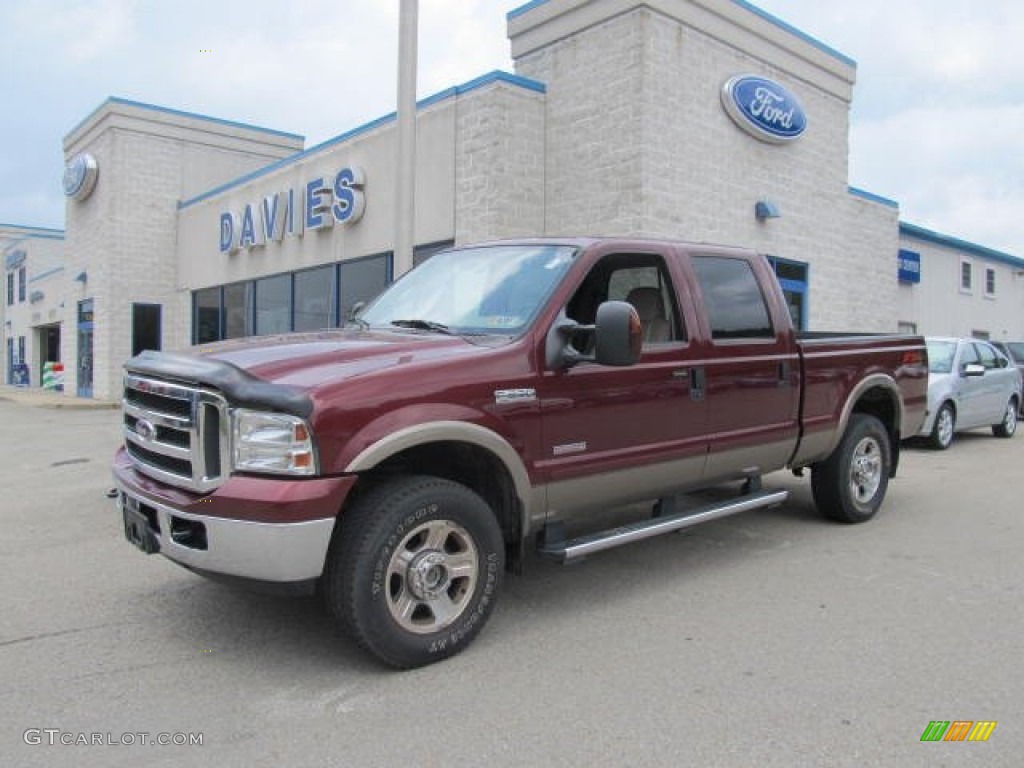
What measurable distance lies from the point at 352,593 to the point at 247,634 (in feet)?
3.43

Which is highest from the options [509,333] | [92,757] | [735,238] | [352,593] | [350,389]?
[735,238]

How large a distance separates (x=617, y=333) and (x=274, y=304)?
53.1 feet

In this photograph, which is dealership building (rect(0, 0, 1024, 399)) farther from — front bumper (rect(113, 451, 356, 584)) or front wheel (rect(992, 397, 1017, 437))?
front bumper (rect(113, 451, 356, 584))

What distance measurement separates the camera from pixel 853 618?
441 cm

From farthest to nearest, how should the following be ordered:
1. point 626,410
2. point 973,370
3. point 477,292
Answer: point 973,370 → point 477,292 → point 626,410

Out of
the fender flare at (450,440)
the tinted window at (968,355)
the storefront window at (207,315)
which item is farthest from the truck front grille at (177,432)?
the storefront window at (207,315)

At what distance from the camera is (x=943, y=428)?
1155 cm

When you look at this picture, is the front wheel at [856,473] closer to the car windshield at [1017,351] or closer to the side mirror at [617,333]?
the side mirror at [617,333]

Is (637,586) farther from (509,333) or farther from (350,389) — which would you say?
(350,389)

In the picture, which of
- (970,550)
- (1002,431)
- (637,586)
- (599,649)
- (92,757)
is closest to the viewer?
(92,757)

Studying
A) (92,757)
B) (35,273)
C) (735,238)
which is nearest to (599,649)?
(92,757)

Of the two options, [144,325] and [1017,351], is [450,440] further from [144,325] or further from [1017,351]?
[144,325]

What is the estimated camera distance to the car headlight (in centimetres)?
344

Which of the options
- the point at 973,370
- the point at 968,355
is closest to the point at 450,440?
the point at 973,370
